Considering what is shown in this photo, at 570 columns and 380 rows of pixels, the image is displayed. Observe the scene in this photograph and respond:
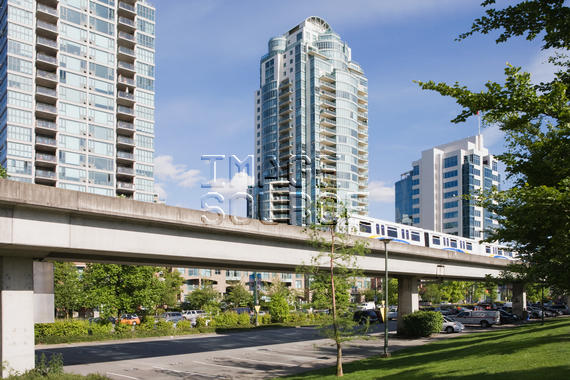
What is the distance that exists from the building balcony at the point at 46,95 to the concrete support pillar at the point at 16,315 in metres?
61.6

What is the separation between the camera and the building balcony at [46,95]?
236ft

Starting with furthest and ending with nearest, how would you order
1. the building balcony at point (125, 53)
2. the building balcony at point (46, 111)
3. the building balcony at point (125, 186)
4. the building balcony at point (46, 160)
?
the building balcony at point (125, 53)
the building balcony at point (125, 186)
the building balcony at point (46, 111)
the building balcony at point (46, 160)

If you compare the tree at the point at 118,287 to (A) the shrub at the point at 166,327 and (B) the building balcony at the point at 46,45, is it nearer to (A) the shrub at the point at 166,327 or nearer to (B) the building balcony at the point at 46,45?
(A) the shrub at the point at 166,327

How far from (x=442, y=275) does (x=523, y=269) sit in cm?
1822

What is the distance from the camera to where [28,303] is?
1822 cm

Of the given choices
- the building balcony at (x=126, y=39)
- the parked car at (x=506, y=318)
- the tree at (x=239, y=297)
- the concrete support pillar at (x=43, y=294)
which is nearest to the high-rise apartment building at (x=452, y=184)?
the tree at (x=239, y=297)

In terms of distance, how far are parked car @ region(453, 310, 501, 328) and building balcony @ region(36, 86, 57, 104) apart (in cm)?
6398

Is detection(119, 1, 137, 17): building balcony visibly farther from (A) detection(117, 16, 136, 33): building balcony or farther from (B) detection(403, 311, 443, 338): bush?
(B) detection(403, 311, 443, 338): bush

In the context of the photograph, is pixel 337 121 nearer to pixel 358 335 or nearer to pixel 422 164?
pixel 422 164

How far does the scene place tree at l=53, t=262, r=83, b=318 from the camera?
57366 millimetres

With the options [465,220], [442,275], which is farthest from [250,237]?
[465,220]

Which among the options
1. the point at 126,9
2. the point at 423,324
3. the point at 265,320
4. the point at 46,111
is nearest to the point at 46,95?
the point at 46,111

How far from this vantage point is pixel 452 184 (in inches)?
5364

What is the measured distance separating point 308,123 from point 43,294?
106m
